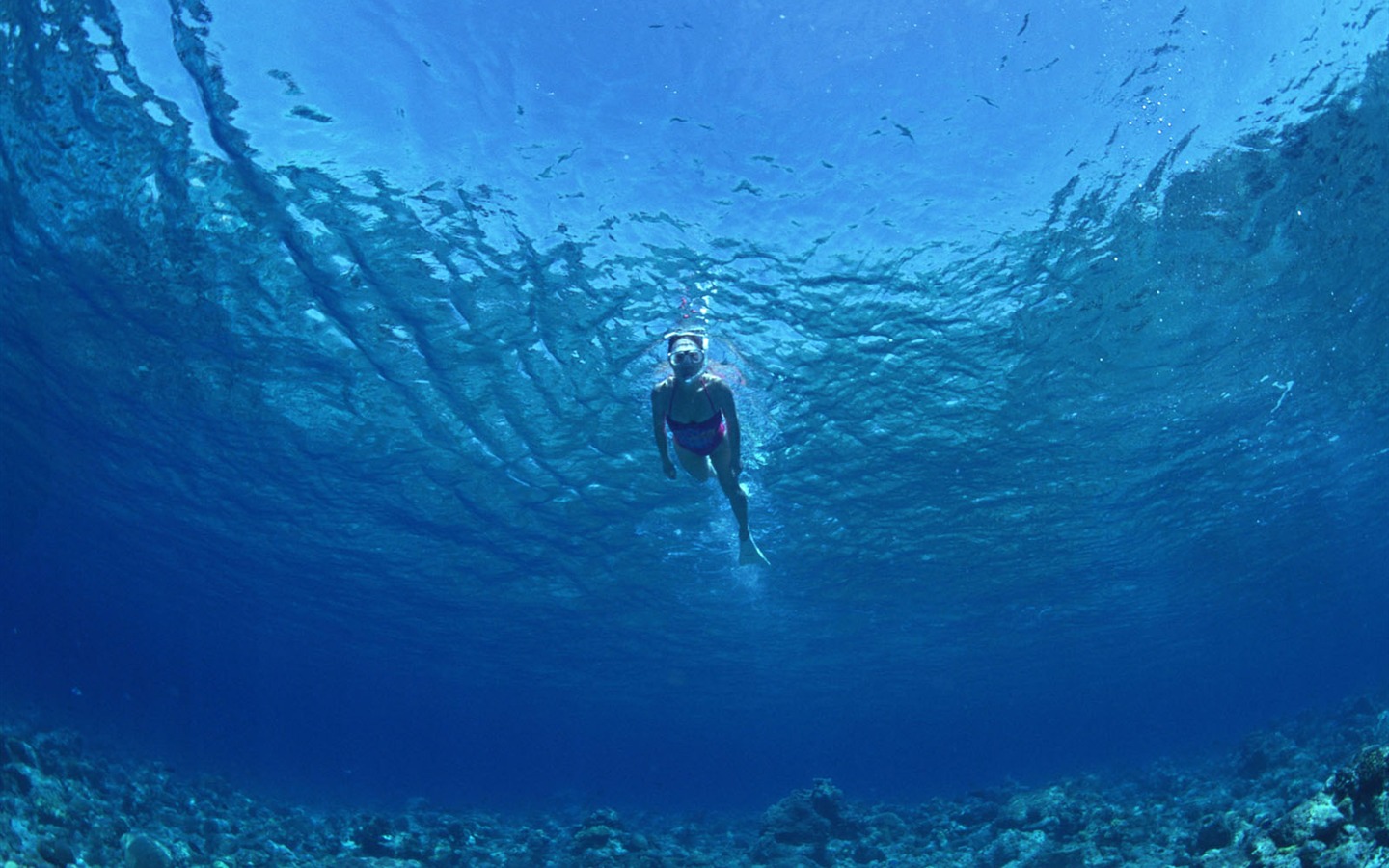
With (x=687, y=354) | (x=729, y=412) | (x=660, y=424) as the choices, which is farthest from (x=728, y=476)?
(x=687, y=354)

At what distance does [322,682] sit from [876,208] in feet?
289

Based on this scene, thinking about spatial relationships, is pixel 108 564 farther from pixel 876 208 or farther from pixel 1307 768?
pixel 1307 768

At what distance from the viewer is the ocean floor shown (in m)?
6.40

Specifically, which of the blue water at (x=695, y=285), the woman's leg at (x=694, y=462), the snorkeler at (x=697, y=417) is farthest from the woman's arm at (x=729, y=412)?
the blue water at (x=695, y=285)

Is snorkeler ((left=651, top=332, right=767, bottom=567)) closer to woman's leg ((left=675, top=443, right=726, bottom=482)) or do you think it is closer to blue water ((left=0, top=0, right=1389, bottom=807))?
woman's leg ((left=675, top=443, right=726, bottom=482))

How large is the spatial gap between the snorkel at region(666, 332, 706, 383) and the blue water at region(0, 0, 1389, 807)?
378 cm

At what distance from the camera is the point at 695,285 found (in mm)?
13523

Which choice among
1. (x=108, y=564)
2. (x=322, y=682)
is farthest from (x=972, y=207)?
(x=322, y=682)

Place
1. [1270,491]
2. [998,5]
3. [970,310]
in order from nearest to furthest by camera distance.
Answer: [998,5]
[970,310]
[1270,491]

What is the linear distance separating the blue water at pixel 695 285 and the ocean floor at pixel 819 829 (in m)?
9.04

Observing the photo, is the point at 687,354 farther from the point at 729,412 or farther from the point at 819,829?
the point at 819,829

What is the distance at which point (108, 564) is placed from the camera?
46.0 metres

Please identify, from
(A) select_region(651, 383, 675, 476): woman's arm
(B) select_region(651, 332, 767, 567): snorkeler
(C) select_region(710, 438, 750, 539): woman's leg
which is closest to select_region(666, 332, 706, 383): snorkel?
(B) select_region(651, 332, 767, 567): snorkeler

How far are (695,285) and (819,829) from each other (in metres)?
11.4
